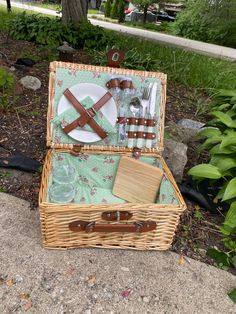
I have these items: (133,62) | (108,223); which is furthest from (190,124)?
(108,223)

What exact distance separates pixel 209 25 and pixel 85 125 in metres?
15.6

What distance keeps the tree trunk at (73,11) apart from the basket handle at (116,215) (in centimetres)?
550

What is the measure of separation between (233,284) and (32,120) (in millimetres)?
2169

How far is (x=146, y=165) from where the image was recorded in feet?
7.32

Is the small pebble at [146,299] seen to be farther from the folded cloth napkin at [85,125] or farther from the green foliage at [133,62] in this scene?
the green foliage at [133,62]

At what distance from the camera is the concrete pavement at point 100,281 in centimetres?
168

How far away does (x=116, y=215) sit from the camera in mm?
1776

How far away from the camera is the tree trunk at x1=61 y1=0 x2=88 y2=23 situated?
20.9ft

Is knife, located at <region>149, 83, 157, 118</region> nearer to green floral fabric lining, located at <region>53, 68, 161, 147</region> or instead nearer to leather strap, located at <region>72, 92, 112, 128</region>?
green floral fabric lining, located at <region>53, 68, 161, 147</region>

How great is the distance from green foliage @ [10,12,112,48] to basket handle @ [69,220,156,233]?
4460 millimetres

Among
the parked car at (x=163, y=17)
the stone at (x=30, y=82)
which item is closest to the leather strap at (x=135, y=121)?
the stone at (x=30, y=82)

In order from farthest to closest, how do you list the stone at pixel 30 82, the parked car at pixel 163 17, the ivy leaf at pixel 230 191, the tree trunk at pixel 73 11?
1. the parked car at pixel 163 17
2. the tree trunk at pixel 73 11
3. the stone at pixel 30 82
4. the ivy leaf at pixel 230 191

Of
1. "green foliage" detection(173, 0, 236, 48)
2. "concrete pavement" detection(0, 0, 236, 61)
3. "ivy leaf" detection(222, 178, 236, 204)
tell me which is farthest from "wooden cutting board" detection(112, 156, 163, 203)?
"green foliage" detection(173, 0, 236, 48)

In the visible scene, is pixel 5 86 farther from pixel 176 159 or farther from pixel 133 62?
pixel 133 62
